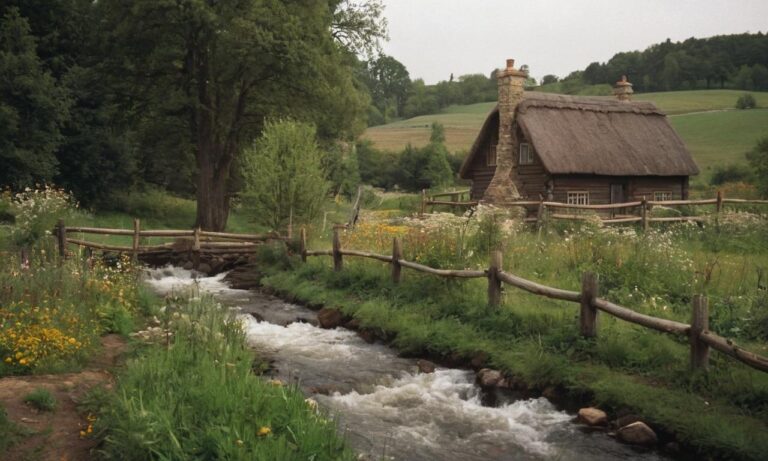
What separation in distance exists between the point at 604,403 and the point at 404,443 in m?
2.60

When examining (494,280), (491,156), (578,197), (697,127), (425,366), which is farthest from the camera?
(697,127)

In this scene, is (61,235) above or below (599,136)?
below

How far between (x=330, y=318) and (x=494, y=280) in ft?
12.2

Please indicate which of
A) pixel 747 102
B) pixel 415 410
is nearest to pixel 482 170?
pixel 415 410

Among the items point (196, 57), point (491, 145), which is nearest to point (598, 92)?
point (491, 145)

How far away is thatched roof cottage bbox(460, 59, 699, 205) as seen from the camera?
85.3ft

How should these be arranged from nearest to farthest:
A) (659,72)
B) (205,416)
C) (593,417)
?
1. (205,416)
2. (593,417)
3. (659,72)

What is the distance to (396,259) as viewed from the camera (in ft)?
43.4

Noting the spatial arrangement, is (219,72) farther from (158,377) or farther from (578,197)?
(158,377)

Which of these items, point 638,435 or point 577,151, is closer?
point 638,435

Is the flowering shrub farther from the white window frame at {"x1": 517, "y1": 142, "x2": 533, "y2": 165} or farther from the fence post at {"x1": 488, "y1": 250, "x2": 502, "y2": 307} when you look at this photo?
the white window frame at {"x1": 517, "y1": 142, "x2": 533, "y2": 165}

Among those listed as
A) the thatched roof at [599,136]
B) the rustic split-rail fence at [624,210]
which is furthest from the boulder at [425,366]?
the thatched roof at [599,136]

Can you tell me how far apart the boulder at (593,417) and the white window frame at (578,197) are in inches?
780

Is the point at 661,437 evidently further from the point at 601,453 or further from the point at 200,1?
the point at 200,1
